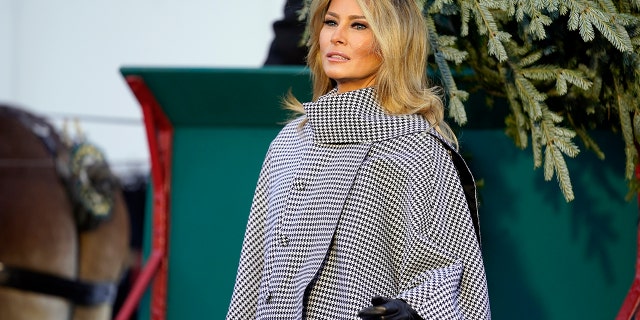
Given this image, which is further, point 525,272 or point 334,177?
point 525,272

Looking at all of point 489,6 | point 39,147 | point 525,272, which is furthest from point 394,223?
point 39,147

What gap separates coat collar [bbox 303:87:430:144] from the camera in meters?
2.24

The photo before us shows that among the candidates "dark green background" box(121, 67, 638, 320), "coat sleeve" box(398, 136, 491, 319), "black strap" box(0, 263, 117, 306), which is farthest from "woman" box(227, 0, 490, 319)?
"black strap" box(0, 263, 117, 306)

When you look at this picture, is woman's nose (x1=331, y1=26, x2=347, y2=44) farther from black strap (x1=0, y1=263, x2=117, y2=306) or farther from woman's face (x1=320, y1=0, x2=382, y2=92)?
black strap (x1=0, y1=263, x2=117, y2=306)

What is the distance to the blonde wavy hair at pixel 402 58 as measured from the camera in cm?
228

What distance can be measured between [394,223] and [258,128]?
44.6 inches

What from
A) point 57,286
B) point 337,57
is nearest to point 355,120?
point 337,57

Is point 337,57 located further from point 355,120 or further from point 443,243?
point 443,243

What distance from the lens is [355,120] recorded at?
2258mm

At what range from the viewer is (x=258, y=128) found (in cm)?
324

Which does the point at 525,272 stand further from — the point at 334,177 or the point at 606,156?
the point at 334,177

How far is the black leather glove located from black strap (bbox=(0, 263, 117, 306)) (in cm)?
276

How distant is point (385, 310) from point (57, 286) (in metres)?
2.83

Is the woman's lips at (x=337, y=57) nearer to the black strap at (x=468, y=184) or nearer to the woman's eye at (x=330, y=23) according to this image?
the woman's eye at (x=330, y=23)
